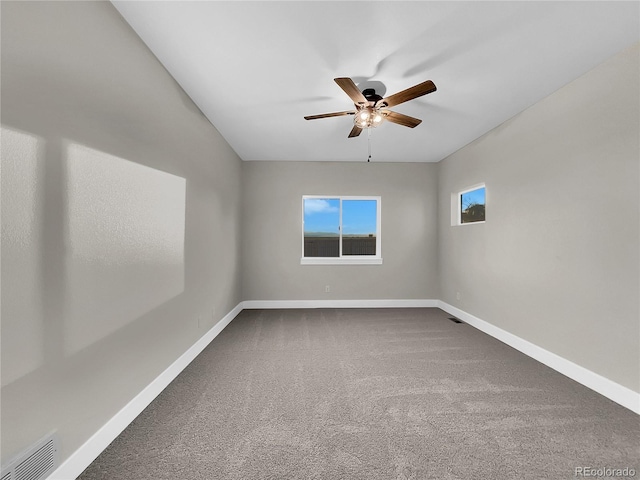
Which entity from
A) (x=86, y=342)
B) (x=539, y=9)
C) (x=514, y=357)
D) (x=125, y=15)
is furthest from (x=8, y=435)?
(x=514, y=357)

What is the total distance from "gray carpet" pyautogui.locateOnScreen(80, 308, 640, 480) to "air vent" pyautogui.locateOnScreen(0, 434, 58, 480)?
0.80 ft

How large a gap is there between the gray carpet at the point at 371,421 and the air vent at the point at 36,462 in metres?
0.24

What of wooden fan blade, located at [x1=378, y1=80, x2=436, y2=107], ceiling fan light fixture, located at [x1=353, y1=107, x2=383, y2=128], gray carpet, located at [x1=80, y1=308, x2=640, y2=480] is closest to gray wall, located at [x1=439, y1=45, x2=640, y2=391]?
gray carpet, located at [x1=80, y1=308, x2=640, y2=480]

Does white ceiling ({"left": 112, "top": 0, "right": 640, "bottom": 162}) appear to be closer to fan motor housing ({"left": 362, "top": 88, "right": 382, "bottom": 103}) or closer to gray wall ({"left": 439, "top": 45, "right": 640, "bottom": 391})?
fan motor housing ({"left": 362, "top": 88, "right": 382, "bottom": 103})

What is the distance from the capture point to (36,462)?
4.27 feet

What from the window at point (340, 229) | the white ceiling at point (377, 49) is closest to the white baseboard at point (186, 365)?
the window at point (340, 229)

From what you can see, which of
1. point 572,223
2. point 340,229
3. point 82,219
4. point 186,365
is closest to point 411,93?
point 572,223

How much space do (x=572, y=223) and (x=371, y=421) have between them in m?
2.42

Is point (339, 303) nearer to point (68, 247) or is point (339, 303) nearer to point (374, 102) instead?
point (374, 102)

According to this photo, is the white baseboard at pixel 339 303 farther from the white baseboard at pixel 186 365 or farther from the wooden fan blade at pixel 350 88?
the wooden fan blade at pixel 350 88

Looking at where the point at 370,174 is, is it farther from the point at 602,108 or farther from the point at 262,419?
the point at 262,419

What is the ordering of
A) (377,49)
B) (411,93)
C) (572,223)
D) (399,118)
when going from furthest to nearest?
(399,118)
(572,223)
(411,93)
(377,49)

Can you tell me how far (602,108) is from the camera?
2.37 m

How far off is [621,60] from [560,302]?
199 cm
